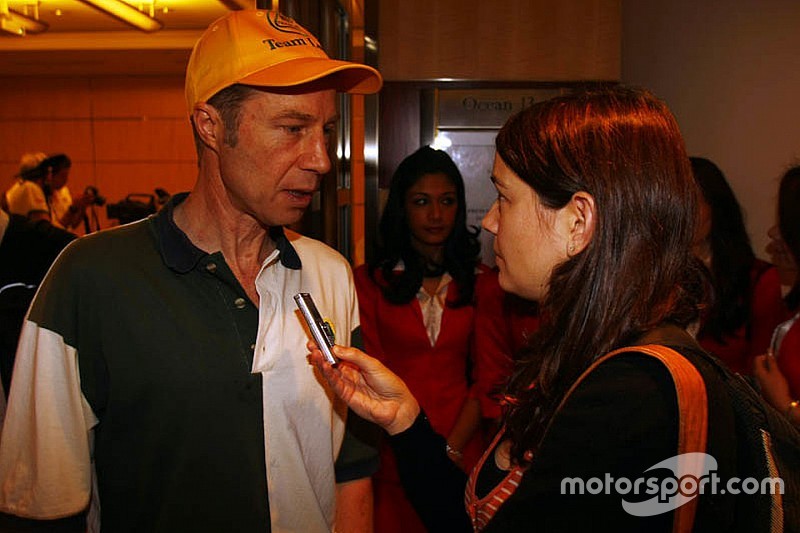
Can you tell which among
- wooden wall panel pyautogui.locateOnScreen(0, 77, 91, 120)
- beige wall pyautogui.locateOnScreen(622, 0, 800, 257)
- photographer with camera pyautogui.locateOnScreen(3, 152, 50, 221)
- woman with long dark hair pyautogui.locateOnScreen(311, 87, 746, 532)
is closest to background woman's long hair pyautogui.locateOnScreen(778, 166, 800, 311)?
beige wall pyautogui.locateOnScreen(622, 0, 800, 257)

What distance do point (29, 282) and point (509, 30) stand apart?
2802 millimetres

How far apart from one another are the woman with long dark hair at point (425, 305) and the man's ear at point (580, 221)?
1490 mm

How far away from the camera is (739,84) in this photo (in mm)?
3410

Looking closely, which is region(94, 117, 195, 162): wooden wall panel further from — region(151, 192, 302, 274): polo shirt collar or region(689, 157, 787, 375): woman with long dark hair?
region(151, 192, 302, 274): polo shirt collar

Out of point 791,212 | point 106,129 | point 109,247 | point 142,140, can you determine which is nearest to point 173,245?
point 109,247

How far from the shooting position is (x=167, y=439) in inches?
49.3

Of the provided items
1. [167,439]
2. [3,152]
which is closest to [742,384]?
[167,439]

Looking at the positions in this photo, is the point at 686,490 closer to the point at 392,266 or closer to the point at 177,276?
the point at 177,276

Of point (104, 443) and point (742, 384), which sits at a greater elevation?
point (742, 384)

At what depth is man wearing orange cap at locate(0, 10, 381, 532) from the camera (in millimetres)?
1225

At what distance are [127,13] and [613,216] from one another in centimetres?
705

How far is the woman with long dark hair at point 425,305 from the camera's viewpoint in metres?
2.47

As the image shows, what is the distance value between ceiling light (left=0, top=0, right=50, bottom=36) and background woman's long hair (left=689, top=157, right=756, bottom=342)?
275 inches

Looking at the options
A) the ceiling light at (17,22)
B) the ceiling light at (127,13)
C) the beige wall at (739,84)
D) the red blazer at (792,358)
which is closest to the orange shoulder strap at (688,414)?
the red blazer at (792,358)
